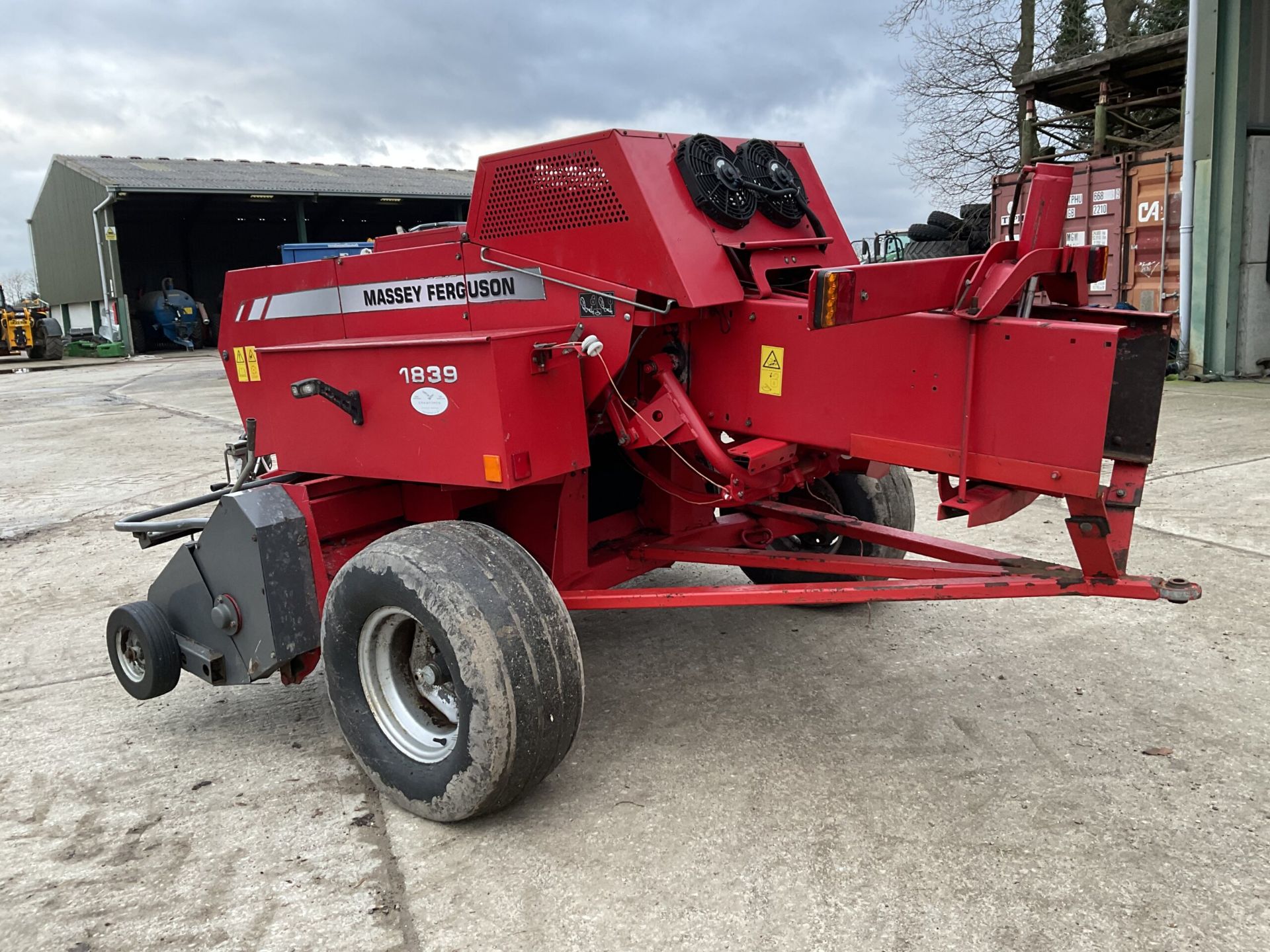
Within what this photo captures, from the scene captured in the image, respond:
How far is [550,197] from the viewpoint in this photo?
9.95 feet

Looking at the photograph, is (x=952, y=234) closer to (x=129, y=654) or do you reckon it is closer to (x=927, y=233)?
(x=927, y=233)

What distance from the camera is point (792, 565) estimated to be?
352 centimetres

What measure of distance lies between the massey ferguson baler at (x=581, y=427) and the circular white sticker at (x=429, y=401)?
0.06 ft

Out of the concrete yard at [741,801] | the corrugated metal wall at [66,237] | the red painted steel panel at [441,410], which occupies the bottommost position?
the concrete yard at [741,801]

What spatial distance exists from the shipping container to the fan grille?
9.02 m

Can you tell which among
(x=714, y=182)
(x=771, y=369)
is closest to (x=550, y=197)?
(x=714, y=182)

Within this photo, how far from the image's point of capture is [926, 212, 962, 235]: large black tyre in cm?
1470

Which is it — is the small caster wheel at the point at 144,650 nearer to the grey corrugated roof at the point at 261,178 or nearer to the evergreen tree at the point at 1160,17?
the evergreen tree at the point at 1160,17

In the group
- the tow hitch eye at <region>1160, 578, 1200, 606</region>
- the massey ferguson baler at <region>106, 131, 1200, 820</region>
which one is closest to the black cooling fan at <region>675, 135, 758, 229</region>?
the massey ferguson baler at <region>106, 131, 1200, 820</region>

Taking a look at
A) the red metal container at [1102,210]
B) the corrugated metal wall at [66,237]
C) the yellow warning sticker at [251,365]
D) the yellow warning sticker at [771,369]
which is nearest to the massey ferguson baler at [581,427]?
A: the yellow warning sticker at [771,369]

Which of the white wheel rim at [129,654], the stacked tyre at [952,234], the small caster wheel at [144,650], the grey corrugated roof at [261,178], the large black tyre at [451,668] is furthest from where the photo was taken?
the grey corrugated roof at [261,178]

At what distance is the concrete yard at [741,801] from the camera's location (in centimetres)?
232

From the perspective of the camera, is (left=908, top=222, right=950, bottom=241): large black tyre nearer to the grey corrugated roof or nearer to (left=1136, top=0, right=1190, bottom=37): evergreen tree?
(left=1136, top=0, right=1190, bottom=37): evergreen tree

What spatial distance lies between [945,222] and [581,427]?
13.4 meters
